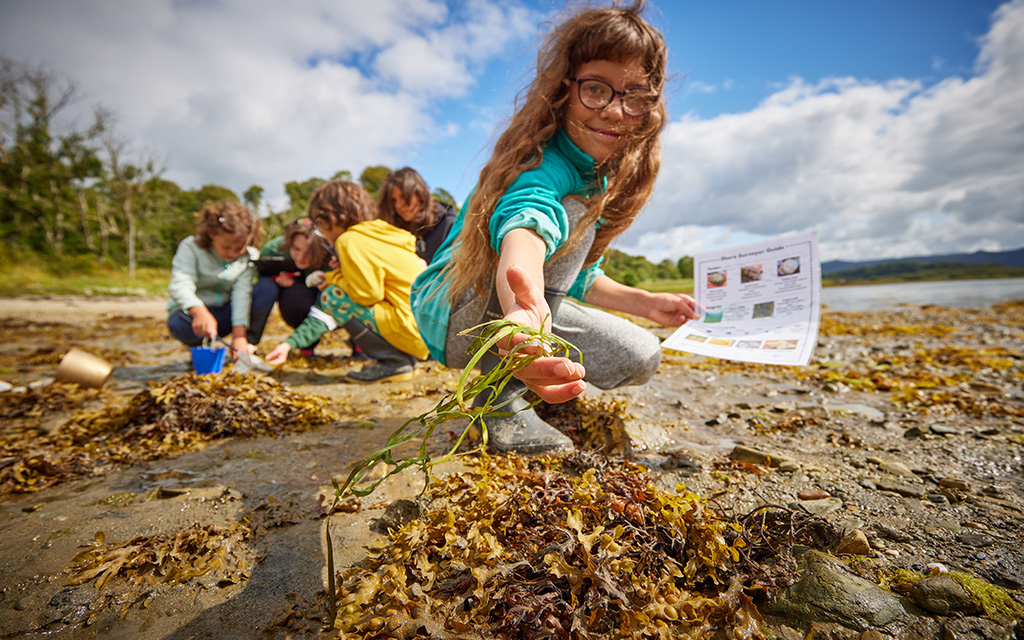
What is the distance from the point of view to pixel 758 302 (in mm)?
2297

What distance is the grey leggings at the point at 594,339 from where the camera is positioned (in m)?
2.25

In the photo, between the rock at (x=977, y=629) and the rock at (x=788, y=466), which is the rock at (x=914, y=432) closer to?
the rock at (x=788, y=466)

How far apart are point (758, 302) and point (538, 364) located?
1734 mm

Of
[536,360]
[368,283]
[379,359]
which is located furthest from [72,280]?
[536,360]

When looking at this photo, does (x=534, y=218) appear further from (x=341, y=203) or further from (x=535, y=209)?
(x=341, y=203)

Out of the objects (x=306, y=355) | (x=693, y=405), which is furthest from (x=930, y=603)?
(x=306, y=355)

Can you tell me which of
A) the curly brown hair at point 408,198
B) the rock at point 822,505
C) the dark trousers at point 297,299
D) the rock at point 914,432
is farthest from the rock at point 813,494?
the dark trousers at point 297,299

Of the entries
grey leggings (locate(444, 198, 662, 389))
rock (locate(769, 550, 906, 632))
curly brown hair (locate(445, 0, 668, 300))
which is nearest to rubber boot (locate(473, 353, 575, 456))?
grey leggings (locate(444, 198, 662, 389))

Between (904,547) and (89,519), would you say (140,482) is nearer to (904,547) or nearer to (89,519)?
(89,519)

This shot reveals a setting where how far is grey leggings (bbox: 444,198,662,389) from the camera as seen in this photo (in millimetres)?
2248

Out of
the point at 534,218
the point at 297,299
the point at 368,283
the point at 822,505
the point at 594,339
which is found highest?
the point at 534,218

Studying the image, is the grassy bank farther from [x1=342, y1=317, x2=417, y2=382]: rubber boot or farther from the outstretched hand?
the outstretched hand

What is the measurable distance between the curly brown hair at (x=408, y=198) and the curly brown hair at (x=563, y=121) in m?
2.41

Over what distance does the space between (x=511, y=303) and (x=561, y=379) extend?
0.32 meters
